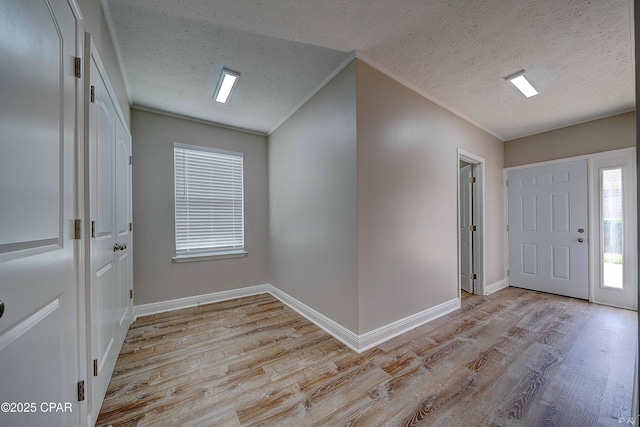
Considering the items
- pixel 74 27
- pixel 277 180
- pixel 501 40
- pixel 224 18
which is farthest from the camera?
pixel 277 180

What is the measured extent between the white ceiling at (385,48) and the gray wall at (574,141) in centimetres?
30

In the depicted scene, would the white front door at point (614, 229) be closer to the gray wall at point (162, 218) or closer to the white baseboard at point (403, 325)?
the white baseboard at point (403, 325)

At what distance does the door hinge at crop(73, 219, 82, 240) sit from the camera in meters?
1.08

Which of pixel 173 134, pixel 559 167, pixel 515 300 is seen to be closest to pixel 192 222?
pixel 173 134

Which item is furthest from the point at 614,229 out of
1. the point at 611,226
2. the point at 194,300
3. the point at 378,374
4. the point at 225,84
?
the point at 194,300

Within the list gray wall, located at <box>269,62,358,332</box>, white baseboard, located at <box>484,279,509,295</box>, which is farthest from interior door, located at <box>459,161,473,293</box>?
gray wall, located at <box>269,62,358,332</box>

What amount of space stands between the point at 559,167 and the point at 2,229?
5516 mm

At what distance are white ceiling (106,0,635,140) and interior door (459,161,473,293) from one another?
113 centimetres

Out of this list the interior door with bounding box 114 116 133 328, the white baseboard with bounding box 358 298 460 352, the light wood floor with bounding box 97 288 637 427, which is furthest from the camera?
the white baseboard with bounding box 358 298 460 352

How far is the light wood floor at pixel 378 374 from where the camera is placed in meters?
1.41

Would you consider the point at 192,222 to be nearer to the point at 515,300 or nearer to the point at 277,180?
the point at 277,180

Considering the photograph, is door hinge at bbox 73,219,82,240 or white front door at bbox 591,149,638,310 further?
white front door at bbox 591,149,638,310

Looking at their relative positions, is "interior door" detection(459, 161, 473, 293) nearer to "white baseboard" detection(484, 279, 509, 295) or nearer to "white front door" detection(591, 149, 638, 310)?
"white baseboard" detection(484, 279, 509, 295)

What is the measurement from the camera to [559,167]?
11.5 feet
